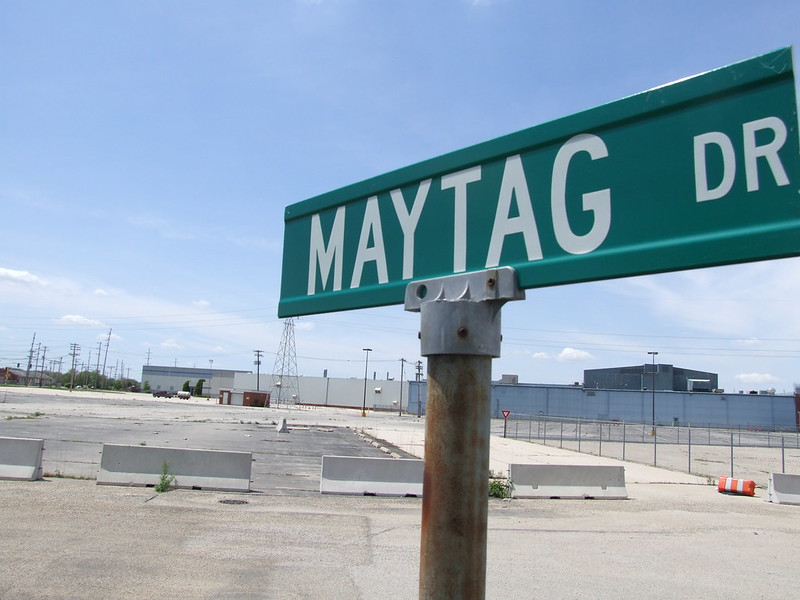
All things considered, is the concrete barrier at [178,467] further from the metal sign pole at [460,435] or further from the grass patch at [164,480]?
the metal sign pole at [460,435]

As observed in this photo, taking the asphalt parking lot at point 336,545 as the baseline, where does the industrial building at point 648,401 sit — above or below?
above

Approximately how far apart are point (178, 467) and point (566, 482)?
879 centimetres

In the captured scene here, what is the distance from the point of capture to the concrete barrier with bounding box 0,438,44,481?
12477mm

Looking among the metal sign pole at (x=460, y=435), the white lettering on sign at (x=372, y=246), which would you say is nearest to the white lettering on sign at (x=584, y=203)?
the metal sign pole at (x=460, y=435)

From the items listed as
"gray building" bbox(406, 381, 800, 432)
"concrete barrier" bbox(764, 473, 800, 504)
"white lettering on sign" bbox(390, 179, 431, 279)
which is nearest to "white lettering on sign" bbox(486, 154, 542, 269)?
"white lettering on sign" bbox(390, 179, 431, 279)

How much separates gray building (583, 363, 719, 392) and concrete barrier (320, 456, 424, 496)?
3247 inches

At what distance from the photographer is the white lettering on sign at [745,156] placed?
1324 millimetres

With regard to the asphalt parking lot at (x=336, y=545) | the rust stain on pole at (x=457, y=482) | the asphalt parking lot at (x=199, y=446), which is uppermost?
the rust stain on pole at (x=457, y=482)

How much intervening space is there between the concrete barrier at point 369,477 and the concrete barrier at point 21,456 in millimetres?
5947

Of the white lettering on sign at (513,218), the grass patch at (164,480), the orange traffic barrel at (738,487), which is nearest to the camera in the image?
the white lettering on sign at (513,218)

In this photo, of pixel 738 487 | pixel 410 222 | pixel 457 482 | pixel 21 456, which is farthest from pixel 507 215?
pixel 738 487

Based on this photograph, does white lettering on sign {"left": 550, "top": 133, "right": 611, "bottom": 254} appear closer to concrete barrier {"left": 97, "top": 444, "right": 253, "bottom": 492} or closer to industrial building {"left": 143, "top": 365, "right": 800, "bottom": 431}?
concrete barrier {"left": 97, "top": 444, "right": 253, "bottom": 492}

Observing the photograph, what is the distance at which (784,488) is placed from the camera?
15.1 m

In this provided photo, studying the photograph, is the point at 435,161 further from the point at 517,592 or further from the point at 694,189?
the point at 517,592
